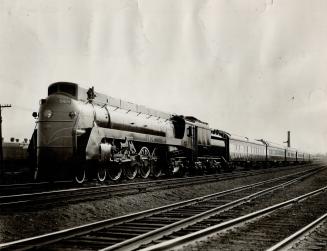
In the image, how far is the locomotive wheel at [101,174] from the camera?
634 inches

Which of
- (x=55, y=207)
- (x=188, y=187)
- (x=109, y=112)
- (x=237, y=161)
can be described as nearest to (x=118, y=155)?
(x=109, y=112)

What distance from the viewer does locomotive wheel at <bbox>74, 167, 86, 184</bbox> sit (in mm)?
14995

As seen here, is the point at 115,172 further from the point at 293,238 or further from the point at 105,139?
the point at 293,238

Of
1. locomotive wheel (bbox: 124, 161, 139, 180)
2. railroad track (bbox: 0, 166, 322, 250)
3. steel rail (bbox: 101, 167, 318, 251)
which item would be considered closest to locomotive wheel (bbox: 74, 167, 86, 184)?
locomotive wheel (bbox: 124, 161, 139, 180)

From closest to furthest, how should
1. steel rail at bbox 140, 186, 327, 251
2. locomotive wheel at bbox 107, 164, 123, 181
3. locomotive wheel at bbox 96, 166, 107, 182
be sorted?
steel rail at bbox 140, 186, 327, 251
locomotive wheel at bbox 96, 166, 107, 182
locomotive wheel at bbox 107, 164, 123, 181

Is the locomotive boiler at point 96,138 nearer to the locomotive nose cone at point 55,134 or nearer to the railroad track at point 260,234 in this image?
the locomotive nose cone at point 55,134

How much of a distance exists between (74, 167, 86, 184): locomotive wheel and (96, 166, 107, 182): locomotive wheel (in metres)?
0.67

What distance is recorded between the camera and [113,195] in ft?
40.3

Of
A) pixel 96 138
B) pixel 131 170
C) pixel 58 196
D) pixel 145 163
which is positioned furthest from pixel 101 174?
pixel 58 196

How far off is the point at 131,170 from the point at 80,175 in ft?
11.5

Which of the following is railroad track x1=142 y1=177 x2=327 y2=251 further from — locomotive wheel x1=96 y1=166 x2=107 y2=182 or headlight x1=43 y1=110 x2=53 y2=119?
headlight x1=43 y1=110 x2=53 y2=119

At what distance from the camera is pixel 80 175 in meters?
15.4

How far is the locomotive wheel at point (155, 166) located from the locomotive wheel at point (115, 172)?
2684mm

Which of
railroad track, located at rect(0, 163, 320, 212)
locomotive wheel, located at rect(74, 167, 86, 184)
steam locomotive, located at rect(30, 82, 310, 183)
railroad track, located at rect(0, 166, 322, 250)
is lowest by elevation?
railroad track, located at rect(0, 166, 322, 250)
